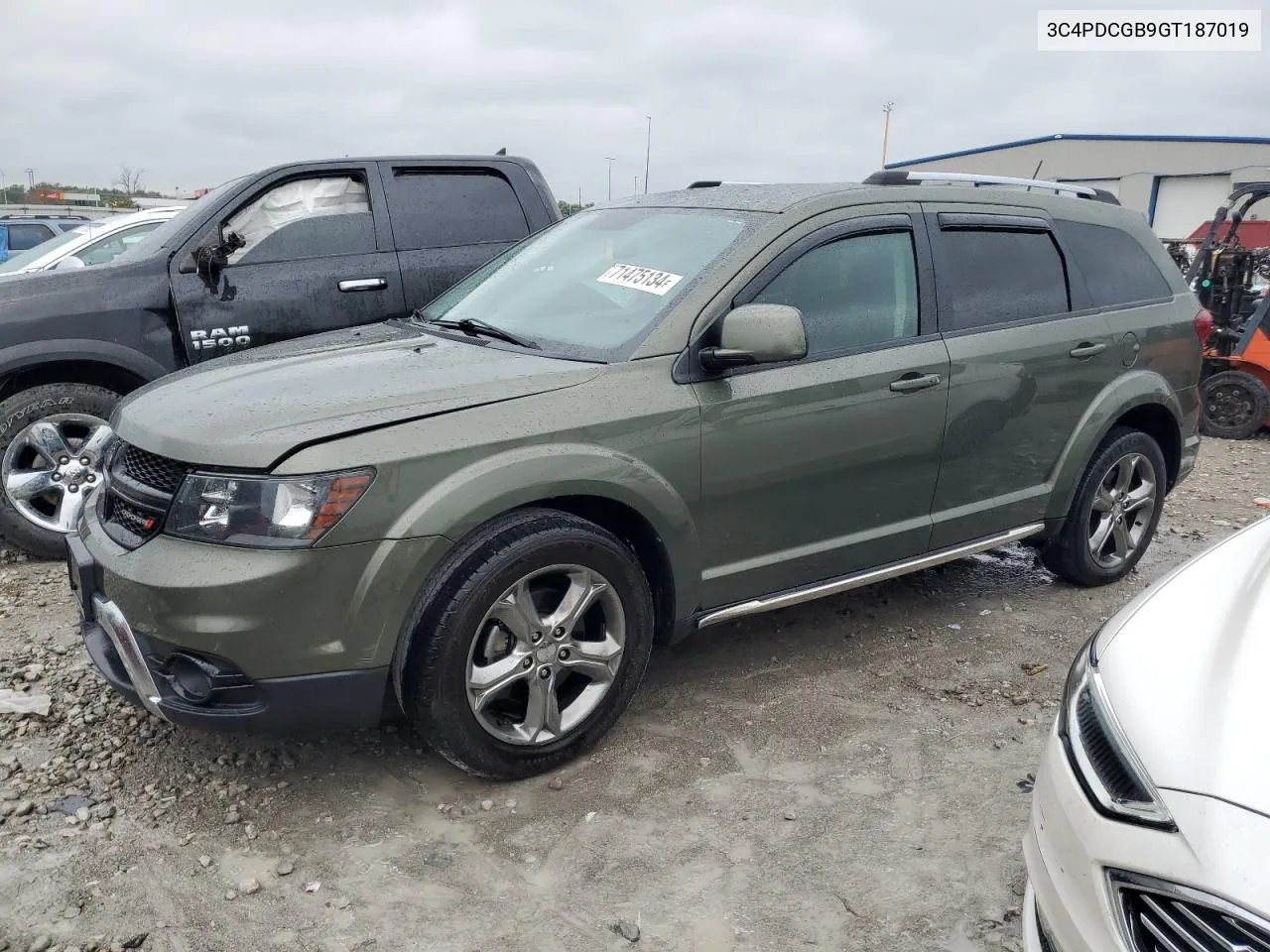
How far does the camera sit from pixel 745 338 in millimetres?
3131

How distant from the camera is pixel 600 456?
3.04 m

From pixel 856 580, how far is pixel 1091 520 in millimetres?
1615

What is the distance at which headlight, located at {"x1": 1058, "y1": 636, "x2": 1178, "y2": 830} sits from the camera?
1.77 metres

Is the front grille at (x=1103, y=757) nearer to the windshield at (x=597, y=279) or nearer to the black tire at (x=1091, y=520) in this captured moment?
the windshield at (x=597, y=279)

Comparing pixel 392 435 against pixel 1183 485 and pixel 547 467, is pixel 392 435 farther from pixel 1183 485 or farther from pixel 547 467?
pixel 1183 485

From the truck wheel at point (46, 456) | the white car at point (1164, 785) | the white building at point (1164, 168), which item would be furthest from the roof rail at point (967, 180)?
the white building at point (1164, 168)

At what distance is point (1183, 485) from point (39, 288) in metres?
7.22

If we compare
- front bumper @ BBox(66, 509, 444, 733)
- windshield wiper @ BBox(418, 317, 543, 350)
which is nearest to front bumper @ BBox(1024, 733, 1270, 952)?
front bumper @ BBox(66, 509, 444, 733)

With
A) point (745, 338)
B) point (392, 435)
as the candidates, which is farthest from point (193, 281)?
point (745, 338)

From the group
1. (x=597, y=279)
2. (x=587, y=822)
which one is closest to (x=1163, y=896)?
(x=587, y=822)

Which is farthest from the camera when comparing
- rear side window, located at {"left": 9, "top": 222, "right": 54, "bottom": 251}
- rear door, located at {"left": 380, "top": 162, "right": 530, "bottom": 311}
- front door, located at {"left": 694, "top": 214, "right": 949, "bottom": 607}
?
rear side window, located at {"left": 9, "top": 222, "right": 54, "bottom": 251}

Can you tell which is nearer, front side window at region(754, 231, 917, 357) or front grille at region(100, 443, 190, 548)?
front grille at region(100, 443, 190, 548)

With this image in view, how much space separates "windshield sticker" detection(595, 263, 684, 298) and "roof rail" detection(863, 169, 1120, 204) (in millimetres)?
1054

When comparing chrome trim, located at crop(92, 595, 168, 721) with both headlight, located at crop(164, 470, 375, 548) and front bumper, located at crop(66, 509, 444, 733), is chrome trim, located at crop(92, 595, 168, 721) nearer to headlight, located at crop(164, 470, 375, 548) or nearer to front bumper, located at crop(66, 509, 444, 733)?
front bumper, located at crop(66, 509, 444, 733)
